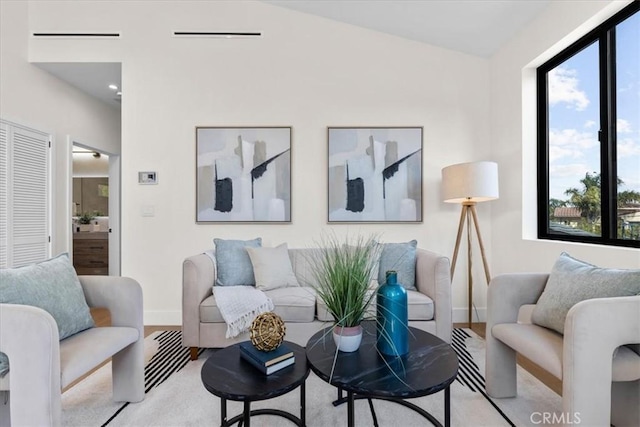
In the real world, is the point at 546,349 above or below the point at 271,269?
below

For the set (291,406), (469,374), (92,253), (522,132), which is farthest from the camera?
(92,253)

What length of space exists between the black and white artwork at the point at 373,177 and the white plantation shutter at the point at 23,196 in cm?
310

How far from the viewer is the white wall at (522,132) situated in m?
2.34

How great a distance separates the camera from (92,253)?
17.1ft

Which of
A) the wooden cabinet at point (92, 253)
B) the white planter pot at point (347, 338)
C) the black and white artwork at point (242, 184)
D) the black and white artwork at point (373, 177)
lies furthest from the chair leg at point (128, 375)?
the wooden cabinet at point (92, 253)

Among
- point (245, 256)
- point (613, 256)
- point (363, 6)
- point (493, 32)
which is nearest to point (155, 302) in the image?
point (245, 256)

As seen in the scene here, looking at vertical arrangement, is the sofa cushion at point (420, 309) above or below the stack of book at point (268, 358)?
below

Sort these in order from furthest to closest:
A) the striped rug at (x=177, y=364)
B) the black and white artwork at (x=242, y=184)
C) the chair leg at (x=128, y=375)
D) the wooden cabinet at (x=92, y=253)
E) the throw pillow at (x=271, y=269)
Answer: the wooden cabinet at (x=92, y=253), the black and white artwork at (x=242, y=184), the throw pillow at (x=271, y=269), the striped rug at (x=177, y=364), the chair leg at (x=128, y=375)

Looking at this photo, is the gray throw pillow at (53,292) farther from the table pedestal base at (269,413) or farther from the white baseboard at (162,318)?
the white baseboard at (162,318)

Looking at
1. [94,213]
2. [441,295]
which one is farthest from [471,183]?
[94,213]

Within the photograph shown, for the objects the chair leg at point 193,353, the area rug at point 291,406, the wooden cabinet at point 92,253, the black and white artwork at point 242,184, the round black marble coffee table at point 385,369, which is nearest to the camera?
the round black marble coffee table at point 385,369

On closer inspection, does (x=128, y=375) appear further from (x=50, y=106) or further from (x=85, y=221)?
(x=85, y=221)

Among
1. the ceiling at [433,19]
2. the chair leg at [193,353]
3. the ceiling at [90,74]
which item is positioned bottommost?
the chair leg at [193,353]

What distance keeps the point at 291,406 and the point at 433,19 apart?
3244 millimetres
